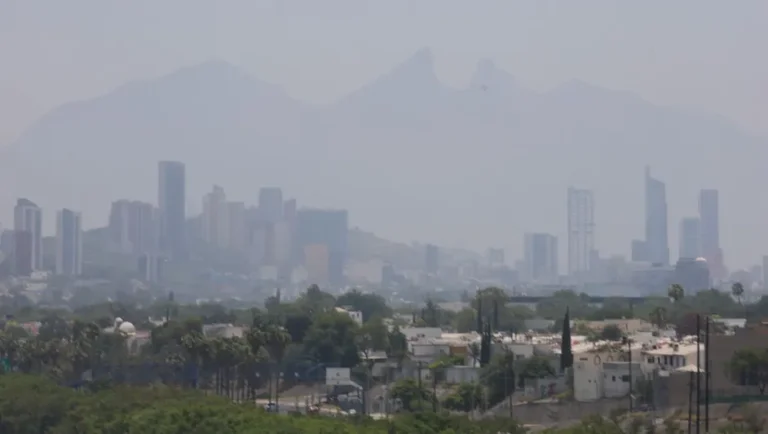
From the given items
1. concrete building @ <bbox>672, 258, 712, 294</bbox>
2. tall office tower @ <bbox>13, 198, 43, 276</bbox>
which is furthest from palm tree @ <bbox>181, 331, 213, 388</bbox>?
tall office tower @ <bbox>13, 198, 43, 276</bbox>

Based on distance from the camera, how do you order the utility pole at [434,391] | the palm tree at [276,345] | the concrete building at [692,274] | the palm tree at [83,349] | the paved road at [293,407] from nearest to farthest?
the utility pole at [434,391], the paved road at [293,407], the palm tree at [276,345], the palm tree at [83,349], the concrete building at [692,274]

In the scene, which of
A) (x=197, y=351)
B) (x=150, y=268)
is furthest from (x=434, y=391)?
(x=150, y=268)

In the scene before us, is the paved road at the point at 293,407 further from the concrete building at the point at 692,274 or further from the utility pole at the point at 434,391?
the concrete building at the point at 692,274

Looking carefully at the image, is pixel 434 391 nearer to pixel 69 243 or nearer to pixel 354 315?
pixel 354 315

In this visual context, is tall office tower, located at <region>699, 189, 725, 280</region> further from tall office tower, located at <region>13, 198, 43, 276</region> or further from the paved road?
the paved road

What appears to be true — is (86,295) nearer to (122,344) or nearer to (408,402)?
(122,344)

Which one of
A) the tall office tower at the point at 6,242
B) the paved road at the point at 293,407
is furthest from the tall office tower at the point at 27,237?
the paved road at the point at 293,407
